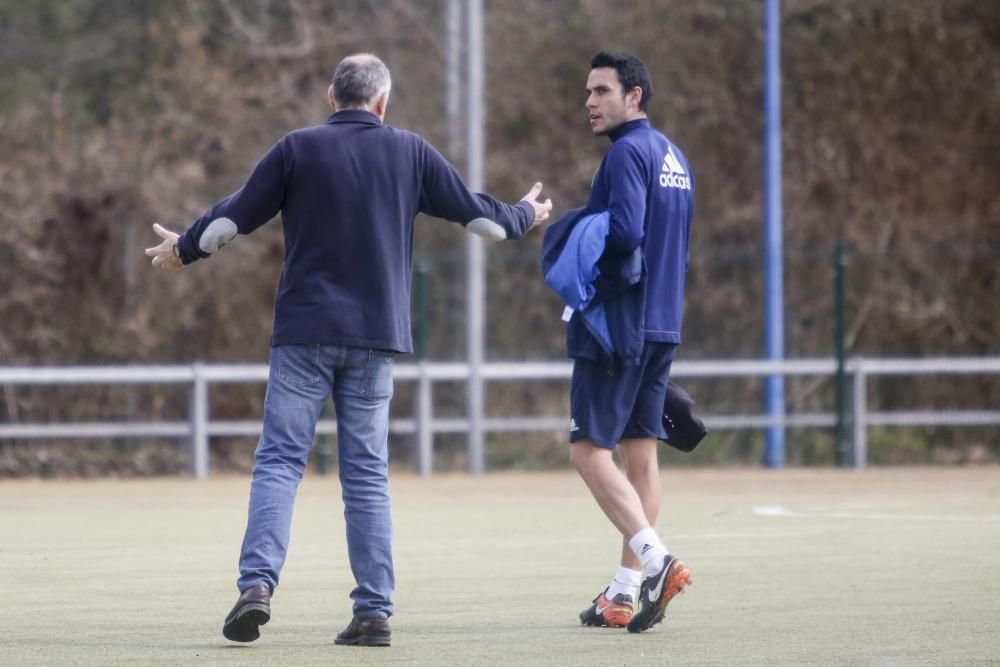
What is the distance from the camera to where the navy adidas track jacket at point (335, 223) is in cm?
692

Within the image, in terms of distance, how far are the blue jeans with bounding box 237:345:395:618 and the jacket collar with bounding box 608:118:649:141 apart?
1.32 meters

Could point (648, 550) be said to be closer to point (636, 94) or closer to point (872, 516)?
point (636, 94)

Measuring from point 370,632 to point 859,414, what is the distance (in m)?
12.4

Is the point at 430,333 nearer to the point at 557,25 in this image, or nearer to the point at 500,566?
the point at 557,25

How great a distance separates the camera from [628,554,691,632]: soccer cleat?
7125 mm

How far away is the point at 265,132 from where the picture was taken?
78.5 feet

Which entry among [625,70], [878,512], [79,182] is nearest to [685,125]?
[79,182]

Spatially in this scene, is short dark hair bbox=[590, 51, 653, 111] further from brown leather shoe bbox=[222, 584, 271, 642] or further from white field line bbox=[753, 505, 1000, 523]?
white field line bbox=[753, 505, 1000, 523]

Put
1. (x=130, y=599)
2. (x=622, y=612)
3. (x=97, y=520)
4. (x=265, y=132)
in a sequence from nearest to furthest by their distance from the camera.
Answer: (x=622, y=612) < (x=130, y=599) < (x=97, y=520) < (x=265, y=132)

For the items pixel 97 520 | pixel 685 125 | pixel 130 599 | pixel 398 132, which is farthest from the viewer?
pixel 685 125

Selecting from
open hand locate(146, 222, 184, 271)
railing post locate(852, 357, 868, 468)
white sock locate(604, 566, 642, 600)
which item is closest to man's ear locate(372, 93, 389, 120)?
open hand locate(146, 222, 184, 271)

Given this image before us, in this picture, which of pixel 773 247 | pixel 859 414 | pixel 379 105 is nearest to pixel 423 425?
pixel 773 247

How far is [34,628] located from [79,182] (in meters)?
12.7

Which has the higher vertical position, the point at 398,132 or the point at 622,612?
the point at 398,132
